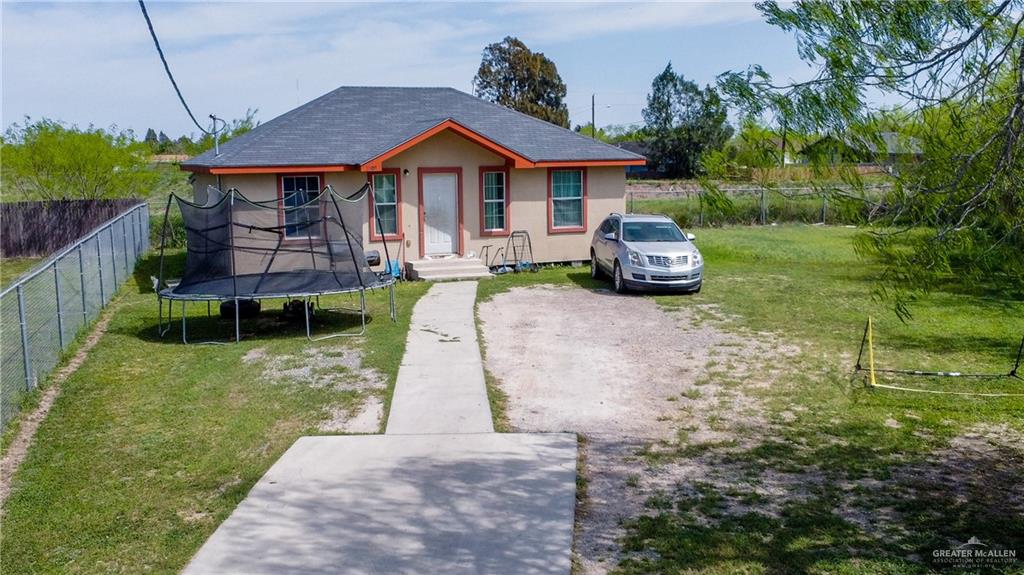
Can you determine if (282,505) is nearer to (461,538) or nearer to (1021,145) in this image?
(461,538)

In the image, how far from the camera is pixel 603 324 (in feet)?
49.5

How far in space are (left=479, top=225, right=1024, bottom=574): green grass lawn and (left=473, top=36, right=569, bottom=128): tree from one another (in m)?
45.7

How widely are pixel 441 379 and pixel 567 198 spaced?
11.6 meters

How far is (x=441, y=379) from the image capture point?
11211mm

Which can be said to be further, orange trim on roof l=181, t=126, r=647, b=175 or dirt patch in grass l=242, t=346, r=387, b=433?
orange trim on roof l=181, t=126, r=647, b=175

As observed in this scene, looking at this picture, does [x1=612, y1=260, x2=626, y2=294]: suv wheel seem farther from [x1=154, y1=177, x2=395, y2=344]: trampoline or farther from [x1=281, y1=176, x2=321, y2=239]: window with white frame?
[x1=281, y1=176, x2=321, y2=239]: window with white frame

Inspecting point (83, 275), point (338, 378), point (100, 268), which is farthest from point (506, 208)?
point (338, 378)

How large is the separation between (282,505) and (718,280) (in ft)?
46.2

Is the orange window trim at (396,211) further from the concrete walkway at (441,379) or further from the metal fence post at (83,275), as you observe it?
the metal fence post at (83,275)

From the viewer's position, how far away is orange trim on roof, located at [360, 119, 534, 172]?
19.7 metres

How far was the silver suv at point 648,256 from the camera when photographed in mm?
17609

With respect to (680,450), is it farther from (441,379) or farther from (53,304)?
(53,304)

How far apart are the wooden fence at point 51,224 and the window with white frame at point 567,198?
1341 centimetres

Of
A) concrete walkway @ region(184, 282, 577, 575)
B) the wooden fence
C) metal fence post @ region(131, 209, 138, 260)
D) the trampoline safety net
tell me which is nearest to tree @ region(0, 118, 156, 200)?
the wooden fence
